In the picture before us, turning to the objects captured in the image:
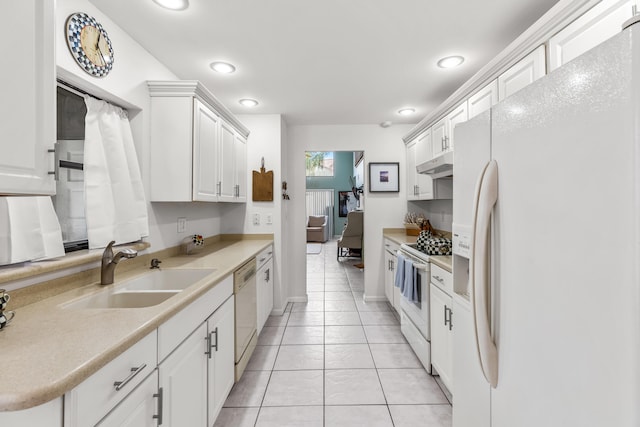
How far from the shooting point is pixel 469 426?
3.92ft

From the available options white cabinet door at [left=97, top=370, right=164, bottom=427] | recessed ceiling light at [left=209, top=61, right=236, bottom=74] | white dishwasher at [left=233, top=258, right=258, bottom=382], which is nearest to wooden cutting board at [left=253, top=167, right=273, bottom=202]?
white dishwasher at [left=233, top=258, right=258, bottom=382]

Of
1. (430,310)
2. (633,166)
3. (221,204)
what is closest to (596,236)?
(633,166)

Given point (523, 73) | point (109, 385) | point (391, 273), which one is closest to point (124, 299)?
point (109, 385)

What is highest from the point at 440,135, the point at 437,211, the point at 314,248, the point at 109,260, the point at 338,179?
the point at 338,179

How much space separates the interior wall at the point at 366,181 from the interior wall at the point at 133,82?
5.06ft

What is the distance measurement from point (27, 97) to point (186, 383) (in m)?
1.20

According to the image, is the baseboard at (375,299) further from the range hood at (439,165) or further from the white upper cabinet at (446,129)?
the white upper cabinet at (446,129)

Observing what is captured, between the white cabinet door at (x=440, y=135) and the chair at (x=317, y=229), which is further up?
the white cabinet door at (x=440, y=135)

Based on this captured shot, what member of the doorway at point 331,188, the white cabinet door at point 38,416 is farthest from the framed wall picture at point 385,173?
the doorway at point 331,188

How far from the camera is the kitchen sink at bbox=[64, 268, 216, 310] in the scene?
1.40 meters

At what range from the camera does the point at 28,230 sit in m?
1.27

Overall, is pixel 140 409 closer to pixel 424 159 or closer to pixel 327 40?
pixel 327 40

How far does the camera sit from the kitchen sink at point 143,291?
1399 mm

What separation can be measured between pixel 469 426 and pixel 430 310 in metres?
1.05
